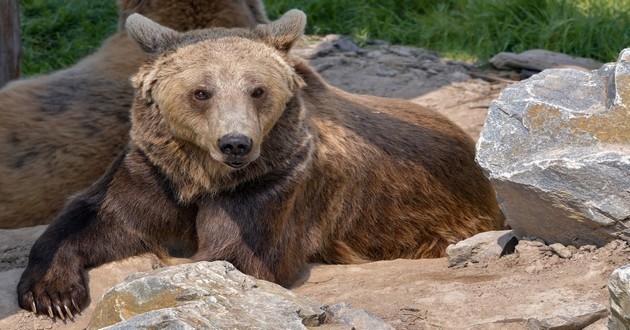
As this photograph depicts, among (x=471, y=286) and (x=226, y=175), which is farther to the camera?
(x=226, y=175)

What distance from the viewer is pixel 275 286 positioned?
171 inches

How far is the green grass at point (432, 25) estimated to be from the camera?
29.4ft

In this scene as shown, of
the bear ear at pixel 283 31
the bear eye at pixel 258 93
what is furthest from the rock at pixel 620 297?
the bear ear at pixel 283 31

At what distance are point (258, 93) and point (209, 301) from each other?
Result: 125 centimetres

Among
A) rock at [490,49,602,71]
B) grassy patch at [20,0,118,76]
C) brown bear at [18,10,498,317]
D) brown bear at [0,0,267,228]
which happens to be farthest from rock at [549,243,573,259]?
grassy patch at [20,0,118,76]

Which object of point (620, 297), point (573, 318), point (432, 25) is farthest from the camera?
point (432, 25)

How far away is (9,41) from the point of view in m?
7.93

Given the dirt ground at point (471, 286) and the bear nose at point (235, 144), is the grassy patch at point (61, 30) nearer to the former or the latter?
the dirt ground at point (471, 286)

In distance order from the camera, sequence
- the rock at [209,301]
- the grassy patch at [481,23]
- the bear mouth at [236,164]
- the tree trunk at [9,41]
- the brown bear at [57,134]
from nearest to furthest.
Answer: the rock at [209,301]
the bear mouth at [236,164]
the brown bear at [57,134]
the tree trunk at [9,41]
the grassy patch at [481,23]

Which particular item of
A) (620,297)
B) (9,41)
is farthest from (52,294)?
(9,41)

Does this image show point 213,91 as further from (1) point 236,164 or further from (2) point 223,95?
(1) point 236,164

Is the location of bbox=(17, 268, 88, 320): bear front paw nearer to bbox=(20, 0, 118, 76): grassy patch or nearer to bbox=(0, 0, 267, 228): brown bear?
bbox=(0, 0, 267, 228): brown bear

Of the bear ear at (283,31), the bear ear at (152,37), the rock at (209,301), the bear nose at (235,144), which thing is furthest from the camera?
the bear ear at (283,31)

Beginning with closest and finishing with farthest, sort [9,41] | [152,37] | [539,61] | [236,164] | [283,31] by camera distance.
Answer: [236,164] < [152,37] < [283,31] < [9,41] < [539,61]
